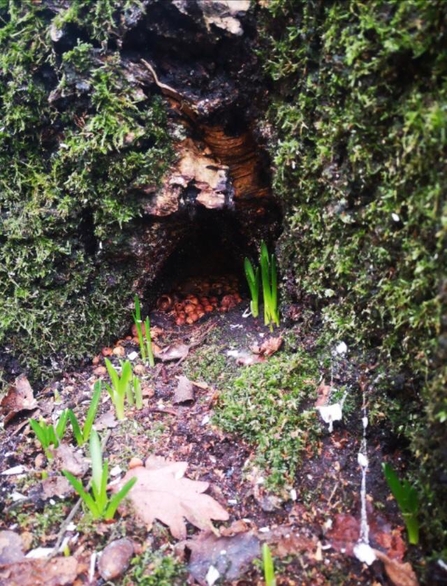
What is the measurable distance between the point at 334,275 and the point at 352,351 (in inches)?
9.9

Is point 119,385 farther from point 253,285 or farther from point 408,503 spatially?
point 408,503

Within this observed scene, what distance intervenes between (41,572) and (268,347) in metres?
1.01

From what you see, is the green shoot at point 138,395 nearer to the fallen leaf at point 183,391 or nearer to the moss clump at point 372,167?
the fallen leaf at point 183,391

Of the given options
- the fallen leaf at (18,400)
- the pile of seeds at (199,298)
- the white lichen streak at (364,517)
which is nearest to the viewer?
the white lichen streak at (364,517)

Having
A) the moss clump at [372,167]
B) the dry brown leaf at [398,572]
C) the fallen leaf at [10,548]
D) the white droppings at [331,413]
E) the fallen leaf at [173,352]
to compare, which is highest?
the moss clump at [372,167]

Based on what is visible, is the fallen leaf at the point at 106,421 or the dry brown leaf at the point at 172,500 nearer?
the dry brown leaf at the point at 172,500

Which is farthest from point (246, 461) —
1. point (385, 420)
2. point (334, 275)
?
point (334, 275)

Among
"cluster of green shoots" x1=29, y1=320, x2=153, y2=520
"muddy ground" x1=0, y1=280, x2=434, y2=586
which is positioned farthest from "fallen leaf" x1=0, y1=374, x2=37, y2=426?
"cluster of green shoots" x1=29, y1=320, x2=153, y2=520

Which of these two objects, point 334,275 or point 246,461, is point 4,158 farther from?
point 246,461

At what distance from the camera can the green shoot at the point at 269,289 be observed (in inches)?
70.7

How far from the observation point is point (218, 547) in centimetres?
118

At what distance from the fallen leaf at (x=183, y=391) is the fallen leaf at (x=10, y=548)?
2.04ft

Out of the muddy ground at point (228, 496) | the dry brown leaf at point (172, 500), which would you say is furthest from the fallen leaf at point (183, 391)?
the dry brown leaf at point (172, 500)

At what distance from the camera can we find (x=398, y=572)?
112 centimetres
